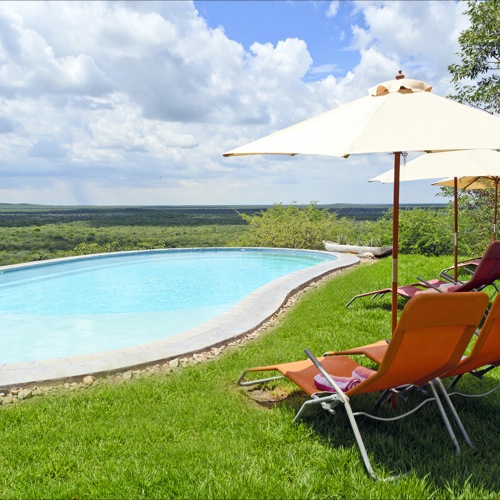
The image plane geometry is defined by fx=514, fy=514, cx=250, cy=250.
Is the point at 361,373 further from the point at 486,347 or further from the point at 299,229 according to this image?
the point at 299,229

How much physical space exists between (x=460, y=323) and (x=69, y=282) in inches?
453

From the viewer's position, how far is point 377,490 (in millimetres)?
2727

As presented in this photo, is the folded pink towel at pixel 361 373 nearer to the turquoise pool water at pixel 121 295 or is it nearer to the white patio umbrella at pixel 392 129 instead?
the white patio umbrella at pixel 392 129

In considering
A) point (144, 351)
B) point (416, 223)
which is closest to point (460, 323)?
point (144, 351)

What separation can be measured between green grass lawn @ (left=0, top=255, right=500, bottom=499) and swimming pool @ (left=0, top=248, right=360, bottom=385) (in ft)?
3.22

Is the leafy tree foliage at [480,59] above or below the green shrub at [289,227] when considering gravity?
above

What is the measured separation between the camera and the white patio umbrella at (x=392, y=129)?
3.07 m

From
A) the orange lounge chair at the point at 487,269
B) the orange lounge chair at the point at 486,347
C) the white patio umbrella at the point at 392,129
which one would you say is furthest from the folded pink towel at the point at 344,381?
the orange lounge chair at the point at 487,269

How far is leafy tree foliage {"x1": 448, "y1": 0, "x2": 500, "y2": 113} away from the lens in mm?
14023

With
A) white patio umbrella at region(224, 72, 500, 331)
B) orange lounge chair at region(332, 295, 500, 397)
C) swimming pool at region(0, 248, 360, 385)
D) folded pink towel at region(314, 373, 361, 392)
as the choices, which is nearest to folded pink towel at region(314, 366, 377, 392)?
folded pink towel at region(314, 373, 361, 392)

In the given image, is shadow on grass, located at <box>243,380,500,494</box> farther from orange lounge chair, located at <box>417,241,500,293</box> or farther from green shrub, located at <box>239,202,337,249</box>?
green shrub, located at <box>239,202,337,249</box>

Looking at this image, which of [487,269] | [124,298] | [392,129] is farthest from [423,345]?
[124,298]

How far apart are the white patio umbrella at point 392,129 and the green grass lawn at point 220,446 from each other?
111 centimetres

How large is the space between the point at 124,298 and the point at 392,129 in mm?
8670
